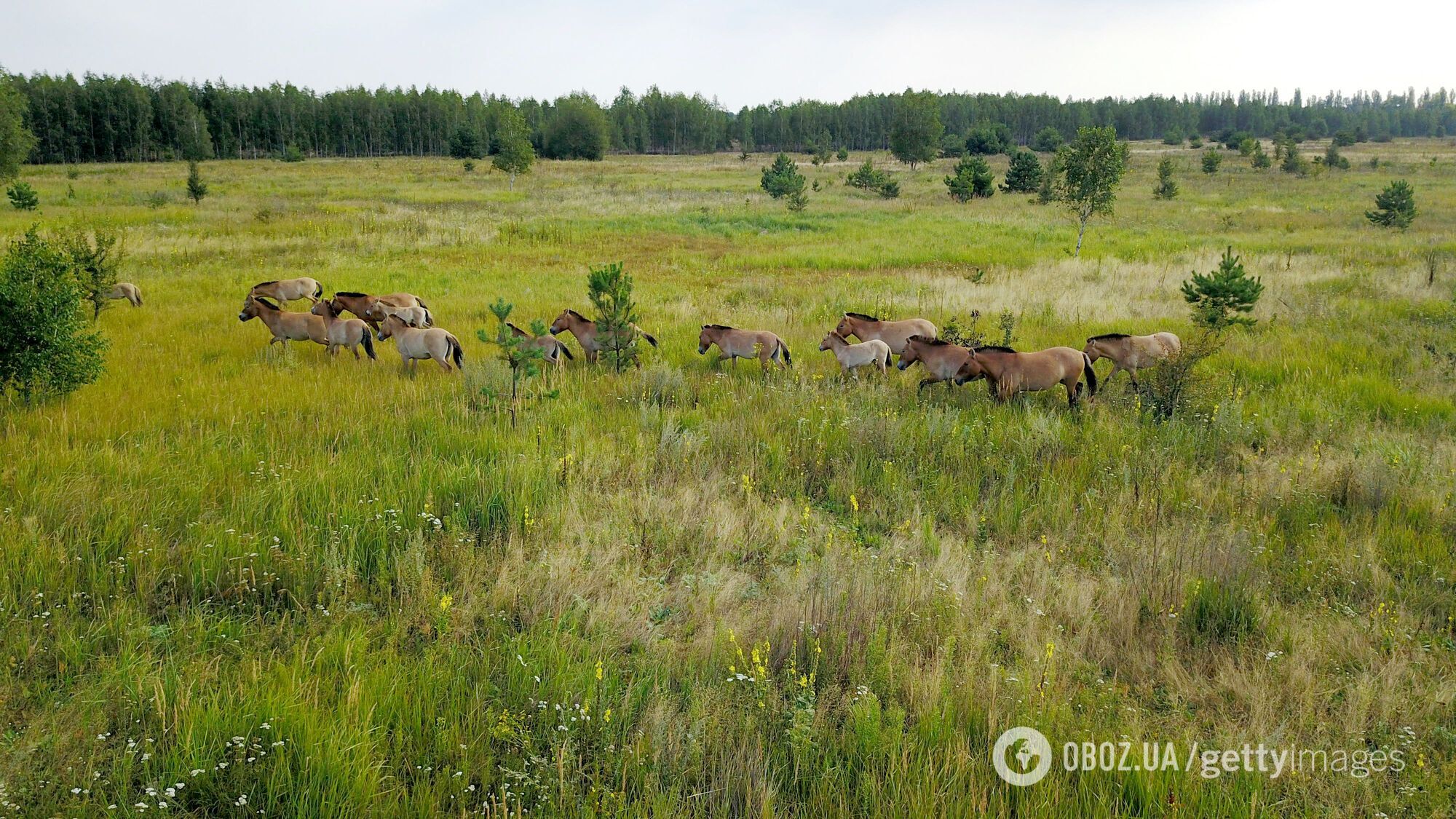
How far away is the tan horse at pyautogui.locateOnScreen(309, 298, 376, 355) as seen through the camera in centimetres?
1134

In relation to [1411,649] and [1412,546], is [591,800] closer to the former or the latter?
[1411,649]

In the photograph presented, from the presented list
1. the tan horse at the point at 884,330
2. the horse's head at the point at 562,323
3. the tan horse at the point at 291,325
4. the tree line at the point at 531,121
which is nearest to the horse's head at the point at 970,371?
the tan horse at the point at 884,330

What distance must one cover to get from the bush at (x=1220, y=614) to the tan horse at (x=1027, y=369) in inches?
183

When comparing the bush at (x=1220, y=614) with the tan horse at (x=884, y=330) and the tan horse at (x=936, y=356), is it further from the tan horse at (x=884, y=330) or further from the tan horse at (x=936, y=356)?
the tan horse at (x=884, y=330)

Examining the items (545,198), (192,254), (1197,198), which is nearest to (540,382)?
(192,254)

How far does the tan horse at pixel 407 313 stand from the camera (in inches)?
492

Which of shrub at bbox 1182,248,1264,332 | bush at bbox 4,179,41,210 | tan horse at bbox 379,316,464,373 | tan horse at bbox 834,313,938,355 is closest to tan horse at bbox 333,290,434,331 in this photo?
tan horse at bbox 379,316,464,373

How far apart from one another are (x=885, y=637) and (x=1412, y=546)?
15.4 ft

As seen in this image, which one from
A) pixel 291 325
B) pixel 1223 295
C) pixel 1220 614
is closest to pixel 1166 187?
pixel 1223 295

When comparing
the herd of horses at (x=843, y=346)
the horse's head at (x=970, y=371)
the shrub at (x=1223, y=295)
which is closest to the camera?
the herd of horses at (x=843, y=346)

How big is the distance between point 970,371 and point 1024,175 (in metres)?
49.8

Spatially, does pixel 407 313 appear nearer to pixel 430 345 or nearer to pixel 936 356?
pixel 430 345

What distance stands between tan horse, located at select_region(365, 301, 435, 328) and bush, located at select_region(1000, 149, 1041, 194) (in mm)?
49784

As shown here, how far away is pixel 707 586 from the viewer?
501 centimetres
